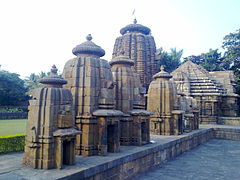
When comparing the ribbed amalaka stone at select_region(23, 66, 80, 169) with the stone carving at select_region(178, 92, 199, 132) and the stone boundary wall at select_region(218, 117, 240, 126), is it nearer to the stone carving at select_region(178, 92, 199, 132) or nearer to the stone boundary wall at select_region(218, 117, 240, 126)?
the stone carving at select_region(178, 92, 199, 132)

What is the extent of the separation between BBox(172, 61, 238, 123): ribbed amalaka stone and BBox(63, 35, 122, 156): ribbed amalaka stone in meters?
18.4

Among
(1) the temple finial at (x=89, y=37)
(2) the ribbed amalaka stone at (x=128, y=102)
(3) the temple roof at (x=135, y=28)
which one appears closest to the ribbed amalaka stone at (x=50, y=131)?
(1) the temple finial at (x=89, y=37)

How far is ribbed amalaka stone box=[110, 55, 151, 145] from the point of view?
1009cm

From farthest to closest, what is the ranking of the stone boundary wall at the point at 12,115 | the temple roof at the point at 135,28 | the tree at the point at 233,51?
the tree at the point at 233,51
the temple roof at the point at 135,28
the stone boundary wall at the point at 12,115

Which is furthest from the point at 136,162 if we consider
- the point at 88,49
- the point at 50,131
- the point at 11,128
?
the point at 11,128

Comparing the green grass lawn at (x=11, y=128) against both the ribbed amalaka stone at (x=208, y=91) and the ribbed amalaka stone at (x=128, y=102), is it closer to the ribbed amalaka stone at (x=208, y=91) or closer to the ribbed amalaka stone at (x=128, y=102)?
the ribbed amalaka stone at (x=128, y=102)

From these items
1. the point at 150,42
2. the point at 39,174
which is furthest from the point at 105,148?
the point at 150,42

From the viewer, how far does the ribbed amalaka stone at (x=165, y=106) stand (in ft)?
45.9

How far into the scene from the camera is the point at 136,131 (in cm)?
1027

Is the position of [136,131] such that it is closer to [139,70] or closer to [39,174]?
[39,174]

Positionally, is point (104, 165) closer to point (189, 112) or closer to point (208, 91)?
point (189, 112)

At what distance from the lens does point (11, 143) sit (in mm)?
8617

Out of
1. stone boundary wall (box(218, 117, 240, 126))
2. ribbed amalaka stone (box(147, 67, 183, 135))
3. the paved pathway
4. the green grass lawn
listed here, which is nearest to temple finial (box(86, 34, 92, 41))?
the paved pathway

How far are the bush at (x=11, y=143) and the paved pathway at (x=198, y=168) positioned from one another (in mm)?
4981
